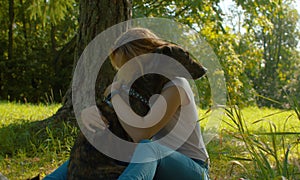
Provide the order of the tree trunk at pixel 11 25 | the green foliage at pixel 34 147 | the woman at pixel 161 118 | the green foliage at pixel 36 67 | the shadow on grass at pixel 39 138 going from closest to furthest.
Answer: the woman at pixel 161 118 → the green foliage at pixel 34 147 → the shadow on grass at pixel 39 138 → the green foliage at pixel 36 67 → the tree trunk at pixel 11 25

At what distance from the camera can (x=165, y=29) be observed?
422 cm

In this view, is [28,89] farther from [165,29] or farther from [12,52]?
[165,29]

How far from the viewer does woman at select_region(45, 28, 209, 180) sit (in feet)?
7.64

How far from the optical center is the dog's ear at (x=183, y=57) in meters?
2.42

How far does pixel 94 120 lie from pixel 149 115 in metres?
0.30

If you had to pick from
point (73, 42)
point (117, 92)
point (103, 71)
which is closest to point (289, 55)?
point (73, 42)

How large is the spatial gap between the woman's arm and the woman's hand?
0.11 meters

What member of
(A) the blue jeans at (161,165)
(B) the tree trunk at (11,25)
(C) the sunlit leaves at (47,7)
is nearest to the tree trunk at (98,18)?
(C) the sunlit leaves at (47,7)

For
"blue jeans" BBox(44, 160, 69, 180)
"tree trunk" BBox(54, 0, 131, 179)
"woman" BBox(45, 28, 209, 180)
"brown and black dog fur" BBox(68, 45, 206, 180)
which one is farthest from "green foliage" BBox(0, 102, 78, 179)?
"woman" BBox(45, 28, 209, 180)

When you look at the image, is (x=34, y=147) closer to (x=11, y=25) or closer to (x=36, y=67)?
(x=36, y=67)

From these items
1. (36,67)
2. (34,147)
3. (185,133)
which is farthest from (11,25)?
(185,133)

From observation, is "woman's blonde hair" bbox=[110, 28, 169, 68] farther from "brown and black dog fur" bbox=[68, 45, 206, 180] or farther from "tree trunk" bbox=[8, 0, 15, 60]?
"tree trunk" bbox=[8, 0, 15, 60]

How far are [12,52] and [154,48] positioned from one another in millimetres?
14272

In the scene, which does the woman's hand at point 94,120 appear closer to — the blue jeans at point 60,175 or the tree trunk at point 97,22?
the blue jeans at point 60,175
